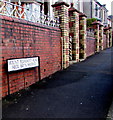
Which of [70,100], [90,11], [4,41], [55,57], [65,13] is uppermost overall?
[90,11]

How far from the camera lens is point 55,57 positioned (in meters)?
6.55

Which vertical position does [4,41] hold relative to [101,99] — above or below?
above

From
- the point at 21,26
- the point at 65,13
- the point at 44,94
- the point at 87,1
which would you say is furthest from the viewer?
the point at 87,1

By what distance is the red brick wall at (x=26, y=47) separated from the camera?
3912mm

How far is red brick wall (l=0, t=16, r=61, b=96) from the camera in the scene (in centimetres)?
391

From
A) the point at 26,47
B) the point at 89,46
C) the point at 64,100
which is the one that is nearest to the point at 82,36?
the point at 89,46

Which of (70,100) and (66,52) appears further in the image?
(66,52)

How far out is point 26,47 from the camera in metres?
4.67

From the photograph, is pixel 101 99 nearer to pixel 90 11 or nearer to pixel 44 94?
pixel 44 94

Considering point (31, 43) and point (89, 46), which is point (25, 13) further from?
point (89, 46)

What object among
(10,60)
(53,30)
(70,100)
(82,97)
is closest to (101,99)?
(82,97)

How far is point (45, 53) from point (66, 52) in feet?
5.56

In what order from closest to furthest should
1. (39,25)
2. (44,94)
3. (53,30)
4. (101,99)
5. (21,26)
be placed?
(101,99)
(44,94)
(21,26)
(39,25)
(53,30)

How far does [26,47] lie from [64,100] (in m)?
2.01
